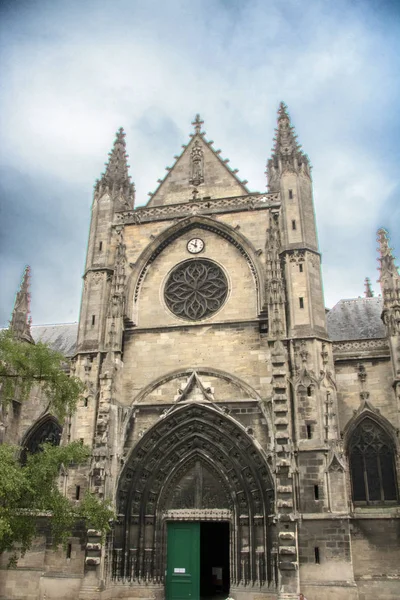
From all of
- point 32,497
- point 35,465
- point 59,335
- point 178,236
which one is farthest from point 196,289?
point 59,335

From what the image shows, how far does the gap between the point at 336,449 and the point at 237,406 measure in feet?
11.9

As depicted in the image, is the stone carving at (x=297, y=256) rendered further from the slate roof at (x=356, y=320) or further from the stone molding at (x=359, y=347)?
the slate roof at (x=356, y=320)

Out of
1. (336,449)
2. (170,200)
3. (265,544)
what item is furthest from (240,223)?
(265,544)

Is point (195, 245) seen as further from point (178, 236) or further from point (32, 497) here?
point (32, 497)

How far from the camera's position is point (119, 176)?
26.3 meters

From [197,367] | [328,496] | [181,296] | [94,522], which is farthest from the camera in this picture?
[181,296]

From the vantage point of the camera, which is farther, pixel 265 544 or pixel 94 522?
pixel 265 544

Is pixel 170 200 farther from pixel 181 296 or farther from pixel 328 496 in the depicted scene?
pixel 328 496

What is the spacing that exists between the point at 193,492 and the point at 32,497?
22.0ft

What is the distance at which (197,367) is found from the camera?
67.8 ft

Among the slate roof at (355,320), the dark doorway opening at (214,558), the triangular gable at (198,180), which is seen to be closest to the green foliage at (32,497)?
the dark doorway opening at (214,558)

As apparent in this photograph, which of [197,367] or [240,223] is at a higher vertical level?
[240,223]

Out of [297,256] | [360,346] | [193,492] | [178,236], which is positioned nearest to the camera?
[193,492]

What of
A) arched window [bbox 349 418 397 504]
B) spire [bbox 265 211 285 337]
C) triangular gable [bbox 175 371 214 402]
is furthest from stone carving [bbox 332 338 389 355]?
triangular gable [bbox 175 371 214 402]
